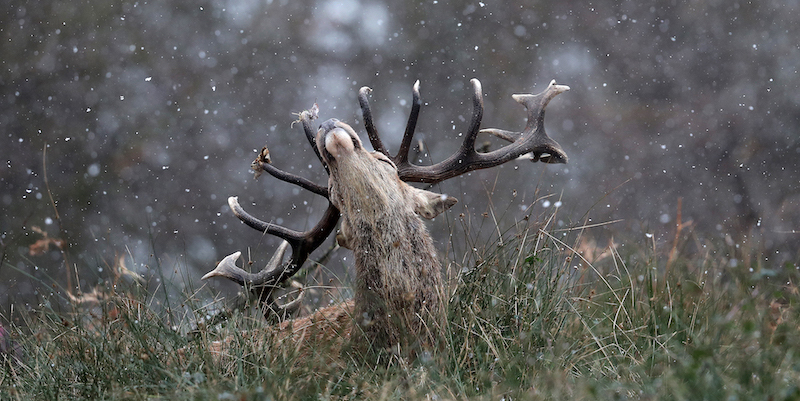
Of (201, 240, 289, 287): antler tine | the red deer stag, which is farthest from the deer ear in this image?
(201, 240, 289, 287): antler tine

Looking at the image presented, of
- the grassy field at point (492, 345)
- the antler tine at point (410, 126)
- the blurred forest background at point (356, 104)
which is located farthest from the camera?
the blurred forest background at point (356, 104)

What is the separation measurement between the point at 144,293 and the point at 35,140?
6.60 m

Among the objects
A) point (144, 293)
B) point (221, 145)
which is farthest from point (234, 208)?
point (221, 145)

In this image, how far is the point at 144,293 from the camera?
3080 mm

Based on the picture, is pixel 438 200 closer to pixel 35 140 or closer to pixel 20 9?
pixel 35 140

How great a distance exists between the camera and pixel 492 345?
255 cm

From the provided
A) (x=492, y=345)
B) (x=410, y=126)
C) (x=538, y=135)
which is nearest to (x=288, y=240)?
(x=410, y=126)

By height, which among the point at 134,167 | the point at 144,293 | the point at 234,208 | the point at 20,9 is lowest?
the point at 134,167

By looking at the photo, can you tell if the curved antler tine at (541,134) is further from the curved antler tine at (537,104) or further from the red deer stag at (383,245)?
the red deer stag at (383,245)

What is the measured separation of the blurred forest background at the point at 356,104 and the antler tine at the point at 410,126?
4769mm

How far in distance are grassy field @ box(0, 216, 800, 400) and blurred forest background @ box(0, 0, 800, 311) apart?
4.94 metres

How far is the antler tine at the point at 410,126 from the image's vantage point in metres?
3.09

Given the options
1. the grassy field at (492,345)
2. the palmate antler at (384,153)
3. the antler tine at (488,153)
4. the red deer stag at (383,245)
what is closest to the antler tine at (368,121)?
the palmate antler at (384,153)

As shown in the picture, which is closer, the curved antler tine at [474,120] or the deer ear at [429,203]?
the deer ear at [429,203]
